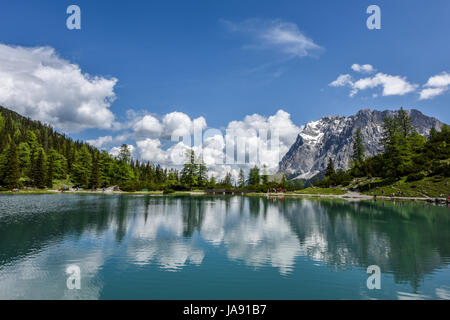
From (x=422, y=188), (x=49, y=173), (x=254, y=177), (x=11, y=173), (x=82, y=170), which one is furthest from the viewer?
(x=254, y=177)

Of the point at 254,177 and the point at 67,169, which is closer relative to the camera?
the point at 67,169

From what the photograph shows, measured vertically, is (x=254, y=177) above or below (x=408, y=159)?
below

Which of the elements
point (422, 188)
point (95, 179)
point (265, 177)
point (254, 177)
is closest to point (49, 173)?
point (95, 179)

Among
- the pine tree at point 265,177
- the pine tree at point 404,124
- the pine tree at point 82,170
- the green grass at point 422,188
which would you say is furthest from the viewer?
the pine tree at point 265,177

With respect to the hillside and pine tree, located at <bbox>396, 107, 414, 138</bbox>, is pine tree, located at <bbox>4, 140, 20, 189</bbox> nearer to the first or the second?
the hillside

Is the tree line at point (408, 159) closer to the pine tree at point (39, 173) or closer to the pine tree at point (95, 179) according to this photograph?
the pine tree at point (95, 179)

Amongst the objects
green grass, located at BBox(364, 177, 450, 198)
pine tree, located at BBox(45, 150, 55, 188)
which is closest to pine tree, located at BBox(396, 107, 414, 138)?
green grass, located at BBox(364, 177, 450, 198)

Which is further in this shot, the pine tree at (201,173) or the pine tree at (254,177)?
the pine tree at (254,177)

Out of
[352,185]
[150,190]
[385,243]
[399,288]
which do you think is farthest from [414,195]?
[150,190]

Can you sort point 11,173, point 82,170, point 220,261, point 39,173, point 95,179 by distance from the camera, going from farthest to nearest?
1. point 82,170
2. point 95,179
3. point 39,173
4. point 11,173
5. point 220,261

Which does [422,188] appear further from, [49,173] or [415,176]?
[49,173]

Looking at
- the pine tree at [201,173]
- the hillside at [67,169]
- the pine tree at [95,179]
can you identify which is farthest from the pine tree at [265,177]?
the pine tree at [95,179]

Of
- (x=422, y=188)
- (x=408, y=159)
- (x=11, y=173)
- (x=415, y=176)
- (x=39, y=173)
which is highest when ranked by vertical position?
(x=408, y=159)
